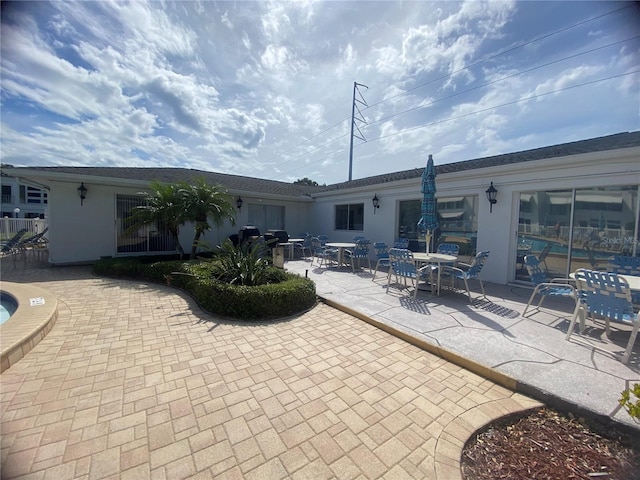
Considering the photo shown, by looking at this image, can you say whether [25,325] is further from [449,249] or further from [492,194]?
[492,194]

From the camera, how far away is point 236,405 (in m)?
2.29

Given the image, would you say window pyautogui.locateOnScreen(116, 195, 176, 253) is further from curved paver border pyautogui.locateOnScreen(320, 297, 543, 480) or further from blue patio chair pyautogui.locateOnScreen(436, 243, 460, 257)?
curved paver border pyautogui.locateOnScreen(320, 297, 543, 480)

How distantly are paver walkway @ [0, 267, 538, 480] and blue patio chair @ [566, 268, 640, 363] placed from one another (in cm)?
200

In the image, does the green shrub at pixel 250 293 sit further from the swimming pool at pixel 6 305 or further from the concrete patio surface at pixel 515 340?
the swimming pool at pixel 6 305

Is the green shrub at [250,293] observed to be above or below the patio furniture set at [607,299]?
below

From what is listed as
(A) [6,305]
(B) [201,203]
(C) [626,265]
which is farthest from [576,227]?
(A) [6,305]

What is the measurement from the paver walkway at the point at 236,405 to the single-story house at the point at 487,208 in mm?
5461

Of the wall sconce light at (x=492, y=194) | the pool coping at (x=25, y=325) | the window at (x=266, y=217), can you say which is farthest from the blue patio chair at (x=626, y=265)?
the window at (x=266, y=217)

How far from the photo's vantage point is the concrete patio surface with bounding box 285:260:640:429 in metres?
2.48

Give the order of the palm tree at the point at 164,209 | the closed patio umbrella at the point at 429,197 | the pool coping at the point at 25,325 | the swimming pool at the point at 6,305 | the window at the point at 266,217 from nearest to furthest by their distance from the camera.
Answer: the pool coping at the point at 25,325
the swimming pool at the point at 6,305
the closed patio umbrella at the point at 429,197
the palm tree at the point at 164,209
the window at the point at 266,217

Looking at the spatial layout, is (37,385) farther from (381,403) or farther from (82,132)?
(82,132)

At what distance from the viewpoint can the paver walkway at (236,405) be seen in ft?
5.67

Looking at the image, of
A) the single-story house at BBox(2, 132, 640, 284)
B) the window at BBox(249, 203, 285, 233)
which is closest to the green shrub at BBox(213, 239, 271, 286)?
the single-story house at BBox(2, 132, 640, 284)

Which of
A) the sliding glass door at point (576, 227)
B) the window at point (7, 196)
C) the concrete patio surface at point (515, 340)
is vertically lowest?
the concrete patio surface at point (515, 340)
